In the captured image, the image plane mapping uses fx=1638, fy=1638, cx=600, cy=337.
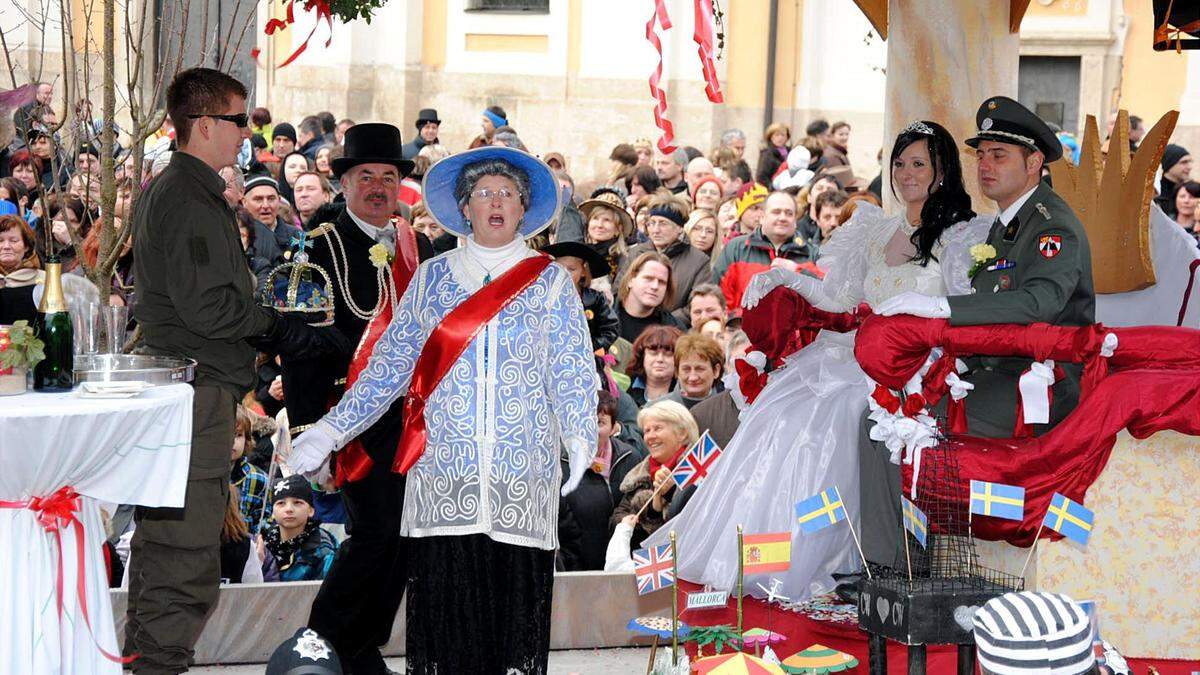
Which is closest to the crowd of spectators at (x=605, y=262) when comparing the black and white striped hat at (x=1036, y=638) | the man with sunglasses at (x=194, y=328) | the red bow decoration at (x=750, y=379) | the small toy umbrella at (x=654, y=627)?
the red bow decoration at (x=750, y=379)

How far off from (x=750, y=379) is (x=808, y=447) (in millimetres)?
434

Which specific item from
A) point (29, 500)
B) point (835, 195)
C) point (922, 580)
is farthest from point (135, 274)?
point (835, 195)

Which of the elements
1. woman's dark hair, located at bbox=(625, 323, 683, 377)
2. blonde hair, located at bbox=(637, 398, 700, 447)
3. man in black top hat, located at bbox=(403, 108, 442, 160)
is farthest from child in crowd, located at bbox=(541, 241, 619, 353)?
man in black top hat, located at bbox=(403, 108, 442, 160)

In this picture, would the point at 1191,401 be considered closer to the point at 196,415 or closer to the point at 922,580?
the point at 922,580

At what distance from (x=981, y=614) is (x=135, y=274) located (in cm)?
312

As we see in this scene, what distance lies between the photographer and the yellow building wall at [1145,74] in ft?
58.9

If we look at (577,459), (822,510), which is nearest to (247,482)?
(577,459)

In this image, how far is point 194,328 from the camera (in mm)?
5195

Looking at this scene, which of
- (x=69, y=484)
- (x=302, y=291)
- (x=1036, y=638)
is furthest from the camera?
(x=302, y=291)

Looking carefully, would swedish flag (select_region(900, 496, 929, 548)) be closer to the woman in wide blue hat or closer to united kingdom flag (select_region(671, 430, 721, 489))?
the woman in wide blue hat

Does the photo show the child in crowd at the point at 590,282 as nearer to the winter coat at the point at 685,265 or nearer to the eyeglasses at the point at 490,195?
the winter coat at the point at 685,265

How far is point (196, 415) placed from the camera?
5.28 meters

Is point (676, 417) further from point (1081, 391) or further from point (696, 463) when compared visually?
point (1081, 391)

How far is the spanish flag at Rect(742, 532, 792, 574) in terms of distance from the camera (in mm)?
4945
